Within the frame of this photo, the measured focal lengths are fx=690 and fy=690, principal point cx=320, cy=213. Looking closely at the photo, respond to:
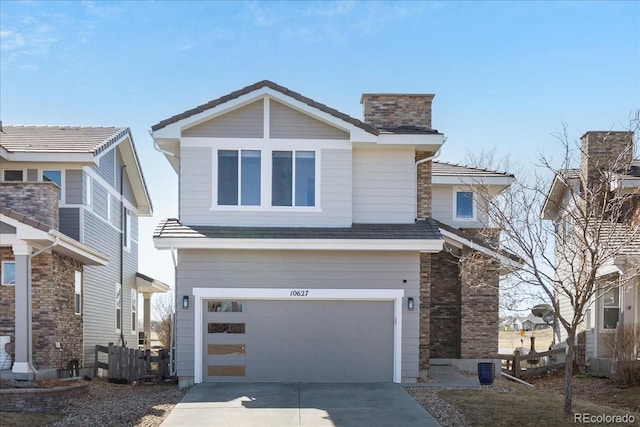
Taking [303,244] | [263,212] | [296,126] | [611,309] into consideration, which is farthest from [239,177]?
[611,309]

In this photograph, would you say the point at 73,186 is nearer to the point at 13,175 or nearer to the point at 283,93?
the point at 13,175

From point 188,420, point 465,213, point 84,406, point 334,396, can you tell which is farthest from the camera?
point 465,213

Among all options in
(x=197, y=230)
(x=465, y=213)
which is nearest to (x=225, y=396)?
(x=197, y=230)

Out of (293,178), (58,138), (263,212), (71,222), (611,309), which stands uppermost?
(58,138)

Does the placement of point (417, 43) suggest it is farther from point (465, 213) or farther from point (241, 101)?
point (465, 213)

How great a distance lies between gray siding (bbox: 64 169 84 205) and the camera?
1839 cm

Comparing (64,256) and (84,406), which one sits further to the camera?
(64,256)

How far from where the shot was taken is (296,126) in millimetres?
15984

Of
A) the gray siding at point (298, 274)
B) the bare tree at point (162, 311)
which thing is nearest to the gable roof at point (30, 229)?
the gray siding at point (298, 274)

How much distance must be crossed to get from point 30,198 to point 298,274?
6.29 meters

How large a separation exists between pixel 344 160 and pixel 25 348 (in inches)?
317

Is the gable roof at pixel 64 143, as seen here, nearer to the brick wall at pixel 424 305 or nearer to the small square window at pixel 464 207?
the brick wall at pixel 424 305

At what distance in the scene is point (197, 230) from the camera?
1532 cm

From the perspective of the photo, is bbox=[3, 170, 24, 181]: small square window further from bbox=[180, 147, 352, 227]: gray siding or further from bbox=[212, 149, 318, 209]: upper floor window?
bbox=[212, 149, 318, 209]: upper floor window
